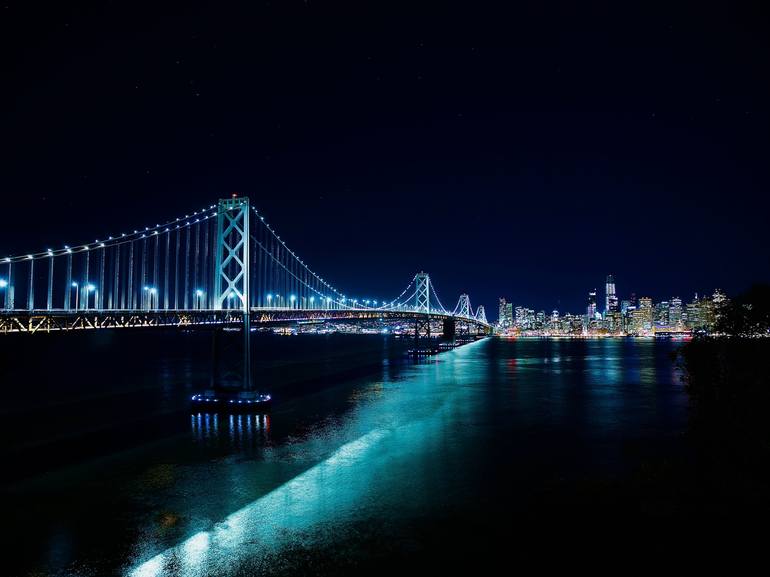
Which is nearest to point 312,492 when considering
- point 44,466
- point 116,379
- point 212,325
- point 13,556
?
point 13,556

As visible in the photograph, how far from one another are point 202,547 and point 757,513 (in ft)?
40.2

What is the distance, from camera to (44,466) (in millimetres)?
20234

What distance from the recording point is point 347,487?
1706 centimetres

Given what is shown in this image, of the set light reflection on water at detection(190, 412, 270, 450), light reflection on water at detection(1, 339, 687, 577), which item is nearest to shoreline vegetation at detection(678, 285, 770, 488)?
light reflection on water at detection(1, 339, 687, 577)

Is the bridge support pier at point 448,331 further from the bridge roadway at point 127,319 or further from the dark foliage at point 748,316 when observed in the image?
the dark foliage at point 748,316

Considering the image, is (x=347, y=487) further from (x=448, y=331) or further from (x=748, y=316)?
(x=448, y=331)

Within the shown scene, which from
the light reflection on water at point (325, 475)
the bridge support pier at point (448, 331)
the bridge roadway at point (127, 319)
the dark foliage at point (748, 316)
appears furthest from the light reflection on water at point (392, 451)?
the bridge support pier at point (448, 331)

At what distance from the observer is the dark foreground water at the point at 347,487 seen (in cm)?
1203

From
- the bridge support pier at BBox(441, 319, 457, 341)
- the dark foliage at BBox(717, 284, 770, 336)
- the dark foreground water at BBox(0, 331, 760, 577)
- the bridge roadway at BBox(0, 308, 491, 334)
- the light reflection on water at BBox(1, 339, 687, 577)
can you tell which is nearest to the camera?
the dark foreground water at BBox(0, 331, 760, 577)

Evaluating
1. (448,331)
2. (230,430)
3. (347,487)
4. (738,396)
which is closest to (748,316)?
(738,396)

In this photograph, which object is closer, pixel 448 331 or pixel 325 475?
pixel 325 475

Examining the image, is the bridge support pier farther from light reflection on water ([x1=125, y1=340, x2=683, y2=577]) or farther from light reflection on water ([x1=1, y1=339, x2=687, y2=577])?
light reflection on water ([x1=1, y1=339, x2=687, y2=577])

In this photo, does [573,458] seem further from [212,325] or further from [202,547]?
[212,325]

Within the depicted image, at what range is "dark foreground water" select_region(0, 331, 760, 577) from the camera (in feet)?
39.5
